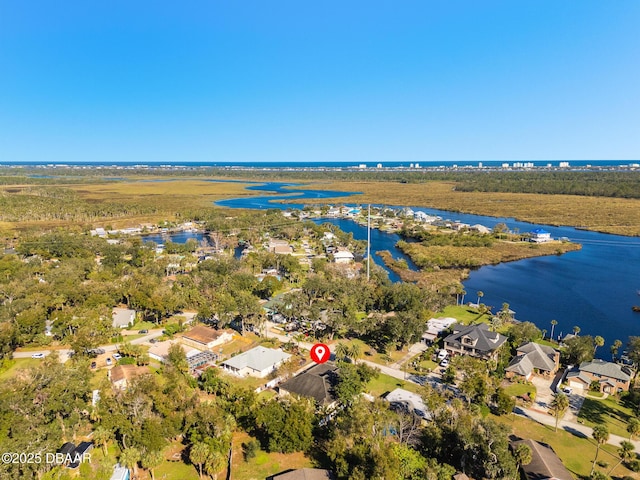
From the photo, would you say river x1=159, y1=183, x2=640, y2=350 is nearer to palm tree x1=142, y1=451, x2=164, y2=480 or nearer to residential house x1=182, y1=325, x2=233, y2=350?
residential house x1=182, y1=325, x2=233, y2=350

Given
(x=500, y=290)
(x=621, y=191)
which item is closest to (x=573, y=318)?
(x=500, y=290)

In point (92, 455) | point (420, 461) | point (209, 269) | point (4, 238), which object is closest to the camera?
point (420, 461)

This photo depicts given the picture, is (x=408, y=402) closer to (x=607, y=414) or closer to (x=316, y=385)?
(x=316, y=385)

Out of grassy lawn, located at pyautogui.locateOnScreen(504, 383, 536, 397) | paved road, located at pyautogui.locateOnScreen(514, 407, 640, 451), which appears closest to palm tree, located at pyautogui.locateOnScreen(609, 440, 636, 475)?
paved road, located at pyautogui.locateOnScreen(514, 407, 640, 451)

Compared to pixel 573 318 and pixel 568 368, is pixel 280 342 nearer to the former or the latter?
Result: pixel 568 368

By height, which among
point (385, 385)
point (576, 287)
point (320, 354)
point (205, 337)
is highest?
point (320, 354)

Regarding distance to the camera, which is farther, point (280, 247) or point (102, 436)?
point (280, 247)

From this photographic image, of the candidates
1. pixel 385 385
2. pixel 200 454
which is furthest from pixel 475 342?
pixel 200 454

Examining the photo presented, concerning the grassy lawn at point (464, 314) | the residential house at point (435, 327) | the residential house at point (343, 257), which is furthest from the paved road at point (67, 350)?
the residential house at point (343, 257)
